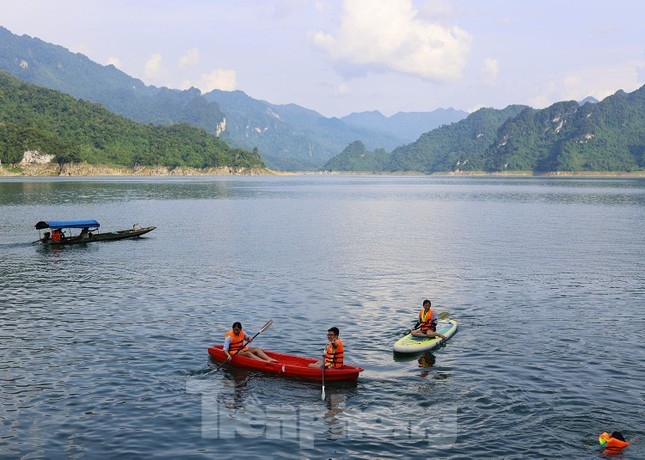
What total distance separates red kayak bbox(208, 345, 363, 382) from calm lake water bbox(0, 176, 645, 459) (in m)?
0.41

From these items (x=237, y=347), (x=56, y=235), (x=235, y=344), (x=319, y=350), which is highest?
(x=56, y=235)

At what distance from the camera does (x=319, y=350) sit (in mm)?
28453

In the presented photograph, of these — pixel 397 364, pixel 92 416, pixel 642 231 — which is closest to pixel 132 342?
pixel 92 416

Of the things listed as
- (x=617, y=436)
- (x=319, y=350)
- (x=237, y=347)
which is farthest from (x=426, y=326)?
(x=617, y=436)

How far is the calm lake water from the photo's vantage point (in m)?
19.4

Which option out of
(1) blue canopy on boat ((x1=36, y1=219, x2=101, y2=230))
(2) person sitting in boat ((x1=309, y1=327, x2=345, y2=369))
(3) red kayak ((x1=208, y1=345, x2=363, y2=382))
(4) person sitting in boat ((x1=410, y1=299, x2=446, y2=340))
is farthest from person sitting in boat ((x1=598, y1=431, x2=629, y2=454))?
(1) blue canopy on boat ((x1=36, y1=219, x2=101, y2=230))

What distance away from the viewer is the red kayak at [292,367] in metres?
23.7

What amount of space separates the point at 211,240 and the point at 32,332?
128ft

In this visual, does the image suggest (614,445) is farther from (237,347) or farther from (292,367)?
(237,347)

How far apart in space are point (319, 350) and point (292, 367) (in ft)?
13.2

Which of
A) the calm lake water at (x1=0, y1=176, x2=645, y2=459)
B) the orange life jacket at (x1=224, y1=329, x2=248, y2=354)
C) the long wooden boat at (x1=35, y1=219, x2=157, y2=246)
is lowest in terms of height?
the calm lake water at (x1=0, y1=176, x2=645, y2=459)

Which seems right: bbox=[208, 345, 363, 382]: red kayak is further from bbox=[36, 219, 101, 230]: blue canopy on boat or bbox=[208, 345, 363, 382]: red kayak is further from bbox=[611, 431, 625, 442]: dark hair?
bbox=[36, 219, 101, 230]: blue canopy on boat

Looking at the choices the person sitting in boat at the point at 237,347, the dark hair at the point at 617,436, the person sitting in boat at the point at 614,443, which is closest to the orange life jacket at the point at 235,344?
the person sitting in boat at the point at 237,347

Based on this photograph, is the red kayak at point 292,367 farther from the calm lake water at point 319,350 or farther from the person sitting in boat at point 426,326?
the person sitting in boat at point 426,326
